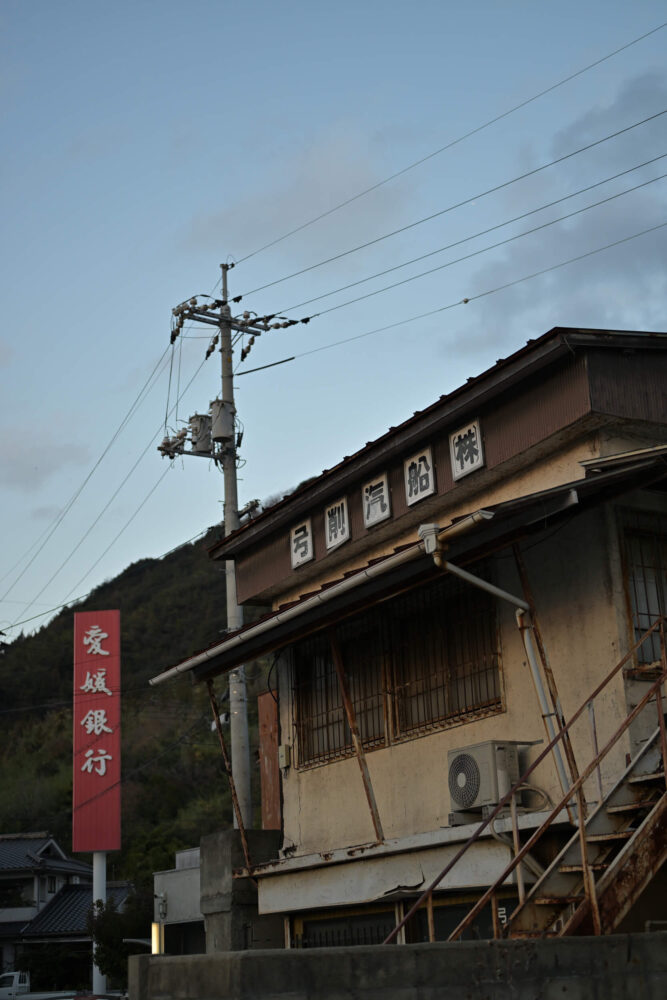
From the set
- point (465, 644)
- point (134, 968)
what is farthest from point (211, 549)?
point (134, 968)

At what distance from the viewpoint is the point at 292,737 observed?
52.4 feet

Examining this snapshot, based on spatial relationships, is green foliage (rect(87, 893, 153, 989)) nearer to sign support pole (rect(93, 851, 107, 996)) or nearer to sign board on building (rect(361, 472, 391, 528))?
sign support pole (rect(93, 851, 107, 996))

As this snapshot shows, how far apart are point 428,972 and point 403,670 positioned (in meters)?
6.47

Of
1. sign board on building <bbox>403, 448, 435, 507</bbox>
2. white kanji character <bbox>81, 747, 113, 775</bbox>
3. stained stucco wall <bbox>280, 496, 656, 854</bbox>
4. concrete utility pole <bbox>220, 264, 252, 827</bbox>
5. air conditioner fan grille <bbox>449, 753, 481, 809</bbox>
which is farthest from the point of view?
white kanji character <bbox>81, 747, 113, 775</bbox>

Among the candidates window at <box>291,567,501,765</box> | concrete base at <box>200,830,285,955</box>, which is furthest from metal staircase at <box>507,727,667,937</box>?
concrete base at <box>200,830,285,955</box>

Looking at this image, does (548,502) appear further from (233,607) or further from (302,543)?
(233,607)

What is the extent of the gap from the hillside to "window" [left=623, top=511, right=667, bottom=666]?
27738 millimetres

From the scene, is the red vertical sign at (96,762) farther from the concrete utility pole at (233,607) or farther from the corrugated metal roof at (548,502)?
the corrugated metal roof at (548,502)

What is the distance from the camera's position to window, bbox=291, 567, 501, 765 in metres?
12.8

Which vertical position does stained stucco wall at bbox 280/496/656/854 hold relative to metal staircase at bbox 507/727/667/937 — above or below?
above

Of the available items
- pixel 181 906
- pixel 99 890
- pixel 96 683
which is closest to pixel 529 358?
pixel 181 906

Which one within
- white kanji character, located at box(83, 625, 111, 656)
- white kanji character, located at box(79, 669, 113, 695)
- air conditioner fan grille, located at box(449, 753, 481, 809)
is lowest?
air conditioner fan grille, located at box(449, 753, 481, 809)

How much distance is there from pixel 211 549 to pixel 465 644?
6.63m

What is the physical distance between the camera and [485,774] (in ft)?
37.6
